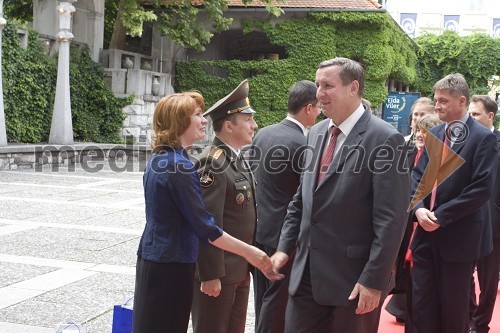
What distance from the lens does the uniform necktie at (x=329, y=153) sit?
3.71m

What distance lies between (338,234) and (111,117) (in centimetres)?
2047

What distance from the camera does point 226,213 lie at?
4055mm

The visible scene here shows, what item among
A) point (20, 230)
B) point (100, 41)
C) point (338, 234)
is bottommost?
point (20, 230)

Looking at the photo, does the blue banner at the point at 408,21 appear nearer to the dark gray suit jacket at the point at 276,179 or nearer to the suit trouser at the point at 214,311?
the dark gray suit jacket at the point at 276,179

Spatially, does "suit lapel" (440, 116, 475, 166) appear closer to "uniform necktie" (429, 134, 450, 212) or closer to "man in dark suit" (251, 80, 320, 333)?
"uniform necktie" (429, 134, 450, 212)

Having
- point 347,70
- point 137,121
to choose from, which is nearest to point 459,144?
point 347,70

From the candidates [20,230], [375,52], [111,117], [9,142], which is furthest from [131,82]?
[20,230]

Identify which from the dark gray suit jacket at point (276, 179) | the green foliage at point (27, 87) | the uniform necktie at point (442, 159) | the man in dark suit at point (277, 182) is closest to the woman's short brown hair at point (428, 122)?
the uniform necktie at point (442, 159)

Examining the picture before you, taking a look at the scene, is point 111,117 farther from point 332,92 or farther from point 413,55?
point 332,92

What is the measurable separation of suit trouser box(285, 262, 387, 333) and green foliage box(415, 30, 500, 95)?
1345 inches

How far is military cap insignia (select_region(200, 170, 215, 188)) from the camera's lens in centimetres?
388

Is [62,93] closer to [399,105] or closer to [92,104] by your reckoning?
[92,104]

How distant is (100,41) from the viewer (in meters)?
24.1

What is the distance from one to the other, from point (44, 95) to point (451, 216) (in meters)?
17.6
